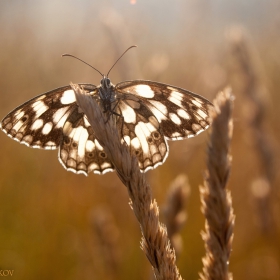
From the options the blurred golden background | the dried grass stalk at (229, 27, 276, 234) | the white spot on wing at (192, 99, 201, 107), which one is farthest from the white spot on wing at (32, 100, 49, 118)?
the dried grass stalk at (229, 27, 276, 234)

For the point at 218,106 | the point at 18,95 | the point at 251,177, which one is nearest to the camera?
the point at 218,106

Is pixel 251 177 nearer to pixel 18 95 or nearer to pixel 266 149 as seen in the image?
pixel 266 149

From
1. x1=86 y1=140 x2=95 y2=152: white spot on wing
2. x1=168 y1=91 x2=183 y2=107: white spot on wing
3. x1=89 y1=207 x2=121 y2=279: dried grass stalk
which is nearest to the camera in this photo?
x1=89 y1=207 x2=121 y2=279: dried grass stalk

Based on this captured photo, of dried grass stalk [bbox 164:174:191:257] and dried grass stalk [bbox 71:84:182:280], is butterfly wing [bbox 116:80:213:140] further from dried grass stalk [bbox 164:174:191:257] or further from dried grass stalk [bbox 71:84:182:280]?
dried grass stalk [bbox 71:84:182:280]

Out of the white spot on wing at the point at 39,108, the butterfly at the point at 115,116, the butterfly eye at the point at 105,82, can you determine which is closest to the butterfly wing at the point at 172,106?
the butterfly at the point at 115,116

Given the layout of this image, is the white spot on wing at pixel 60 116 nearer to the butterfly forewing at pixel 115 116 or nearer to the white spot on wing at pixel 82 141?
the butterfly forewing at pixel 115 116

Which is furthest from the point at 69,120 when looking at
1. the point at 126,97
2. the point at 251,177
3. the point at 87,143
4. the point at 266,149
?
the point at 251,177
